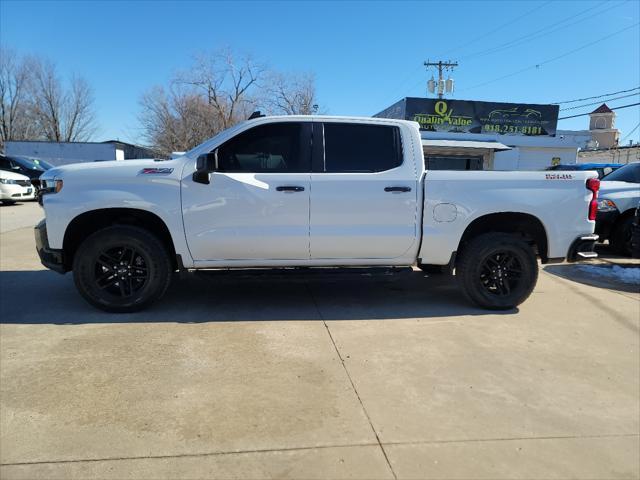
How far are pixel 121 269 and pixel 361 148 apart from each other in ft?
9.21

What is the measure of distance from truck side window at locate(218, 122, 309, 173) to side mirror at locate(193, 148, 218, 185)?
14cm

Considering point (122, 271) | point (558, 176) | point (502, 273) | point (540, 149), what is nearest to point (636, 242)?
point (558, 176)

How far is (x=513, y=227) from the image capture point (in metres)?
5.48

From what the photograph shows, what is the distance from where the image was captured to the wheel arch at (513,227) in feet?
17.4

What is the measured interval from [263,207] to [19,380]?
252 cm

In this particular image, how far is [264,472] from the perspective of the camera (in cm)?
256

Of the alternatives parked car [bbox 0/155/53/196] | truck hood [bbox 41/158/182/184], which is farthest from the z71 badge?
parked car [bbox 0/155/53/196]

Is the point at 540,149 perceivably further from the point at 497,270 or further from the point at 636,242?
the point at 497,270

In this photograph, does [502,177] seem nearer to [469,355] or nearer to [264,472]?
[469,355]

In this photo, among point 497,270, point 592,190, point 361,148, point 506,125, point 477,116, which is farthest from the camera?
point 506,125

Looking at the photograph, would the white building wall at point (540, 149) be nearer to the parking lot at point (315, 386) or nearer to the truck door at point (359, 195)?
→ the parking lot at point (315, 386)

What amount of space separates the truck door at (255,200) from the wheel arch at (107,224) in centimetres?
36

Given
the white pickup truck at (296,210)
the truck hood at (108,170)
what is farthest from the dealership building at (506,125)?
the truck hood at (108,170)

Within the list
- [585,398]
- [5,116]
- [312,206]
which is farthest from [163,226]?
[5,116]
